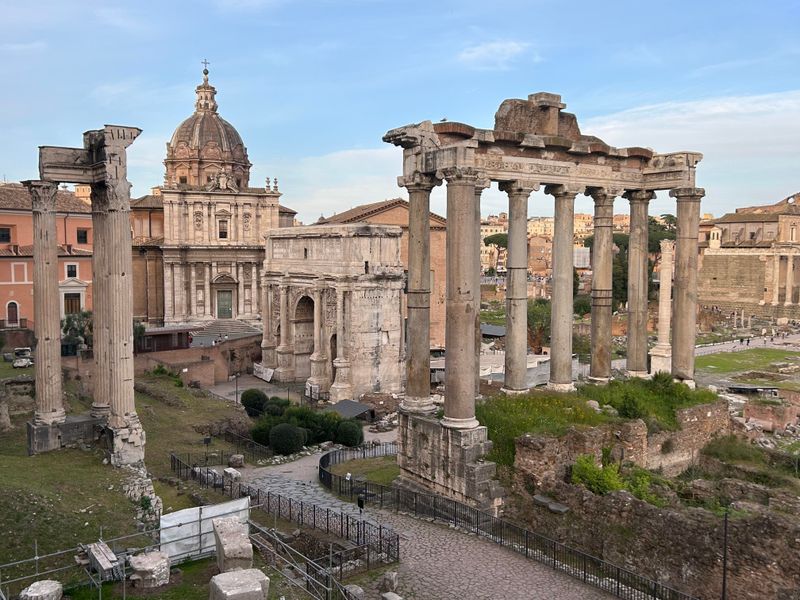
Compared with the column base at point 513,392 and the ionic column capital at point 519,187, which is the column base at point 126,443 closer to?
the column base at point 513,392

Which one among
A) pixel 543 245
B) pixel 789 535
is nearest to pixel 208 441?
pixel 789 535

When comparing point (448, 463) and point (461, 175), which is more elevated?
point (461, 175)

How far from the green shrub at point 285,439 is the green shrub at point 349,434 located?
2020 millimetres

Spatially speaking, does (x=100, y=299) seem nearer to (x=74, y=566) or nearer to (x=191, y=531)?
(x=191, y=531)

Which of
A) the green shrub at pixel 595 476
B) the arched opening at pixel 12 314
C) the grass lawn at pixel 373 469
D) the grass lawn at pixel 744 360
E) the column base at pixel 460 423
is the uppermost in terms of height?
the arched opening at pixel 12 314

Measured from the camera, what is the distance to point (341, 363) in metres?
36.0

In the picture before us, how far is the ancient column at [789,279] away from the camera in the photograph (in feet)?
261

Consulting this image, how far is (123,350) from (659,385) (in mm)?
13427

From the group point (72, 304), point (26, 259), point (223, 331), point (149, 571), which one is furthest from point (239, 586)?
point (223, 331)

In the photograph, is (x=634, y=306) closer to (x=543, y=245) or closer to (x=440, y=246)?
(x=440, y=246)

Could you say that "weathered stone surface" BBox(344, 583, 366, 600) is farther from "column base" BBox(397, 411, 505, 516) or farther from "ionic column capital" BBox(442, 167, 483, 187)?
"ionic column capital" BBox(442, 167, 483, 187)

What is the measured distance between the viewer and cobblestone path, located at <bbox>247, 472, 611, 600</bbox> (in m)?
12.3

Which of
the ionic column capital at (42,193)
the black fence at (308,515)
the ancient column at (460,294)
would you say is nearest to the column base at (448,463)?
the ancient column at (460,294)

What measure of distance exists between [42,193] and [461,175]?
9911mm
